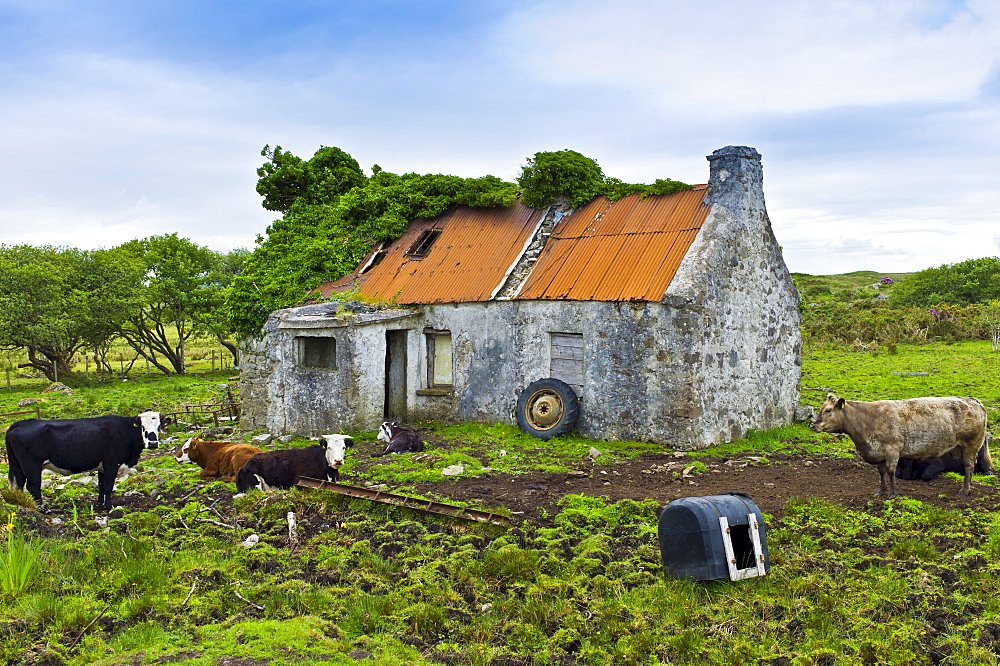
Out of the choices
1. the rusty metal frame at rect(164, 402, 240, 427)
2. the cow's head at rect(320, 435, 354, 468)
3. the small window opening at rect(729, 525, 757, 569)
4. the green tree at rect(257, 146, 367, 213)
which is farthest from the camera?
the green tree at rect(257, 146, 367, 213)

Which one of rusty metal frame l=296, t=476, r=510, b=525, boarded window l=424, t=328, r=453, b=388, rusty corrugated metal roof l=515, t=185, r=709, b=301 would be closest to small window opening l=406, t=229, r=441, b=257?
boarded window l=424, t=328, r=453, b=388

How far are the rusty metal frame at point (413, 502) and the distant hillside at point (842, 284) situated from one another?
59.3 meters

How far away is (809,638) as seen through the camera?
6.82 metres

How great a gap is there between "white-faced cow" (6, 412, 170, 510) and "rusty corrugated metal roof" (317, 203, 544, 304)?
8.35m

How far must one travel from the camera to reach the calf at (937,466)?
38.7 feet

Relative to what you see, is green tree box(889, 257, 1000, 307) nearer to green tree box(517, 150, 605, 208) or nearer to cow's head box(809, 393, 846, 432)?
green tree box(517, 150, 605, 208)

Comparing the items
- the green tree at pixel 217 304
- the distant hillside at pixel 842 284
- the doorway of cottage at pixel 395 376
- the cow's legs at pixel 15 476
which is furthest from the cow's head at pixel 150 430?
the distant hillside at pixel 842 284

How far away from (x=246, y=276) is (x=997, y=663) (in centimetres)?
1890

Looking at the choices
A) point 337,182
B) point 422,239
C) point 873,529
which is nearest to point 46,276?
point 337,182

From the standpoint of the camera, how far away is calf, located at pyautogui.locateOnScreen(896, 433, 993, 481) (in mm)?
11797

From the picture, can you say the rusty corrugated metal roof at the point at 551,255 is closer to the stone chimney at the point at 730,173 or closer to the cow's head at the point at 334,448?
the stone chimney at the point at 730,173

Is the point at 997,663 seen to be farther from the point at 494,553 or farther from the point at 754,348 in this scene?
the point at 754,348

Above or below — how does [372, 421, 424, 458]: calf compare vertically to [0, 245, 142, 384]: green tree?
below

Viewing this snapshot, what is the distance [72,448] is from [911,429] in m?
12.3
